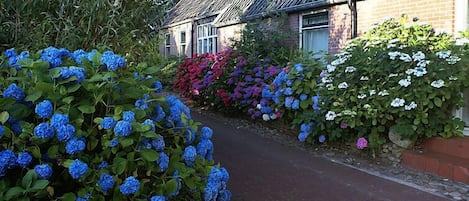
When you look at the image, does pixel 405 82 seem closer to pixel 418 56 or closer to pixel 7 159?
pixel 418 56

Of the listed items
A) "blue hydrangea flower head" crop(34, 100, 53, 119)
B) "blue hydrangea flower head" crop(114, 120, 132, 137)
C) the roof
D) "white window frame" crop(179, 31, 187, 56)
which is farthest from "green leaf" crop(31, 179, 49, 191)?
"white window frame" crop(179, 31, 187, 56)

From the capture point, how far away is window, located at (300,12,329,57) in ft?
35.1

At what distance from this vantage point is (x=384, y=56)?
6.71 meters

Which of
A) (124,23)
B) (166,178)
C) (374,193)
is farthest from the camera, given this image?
(374,193)

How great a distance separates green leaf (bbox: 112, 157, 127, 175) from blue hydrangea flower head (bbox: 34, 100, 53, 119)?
0.53 meters

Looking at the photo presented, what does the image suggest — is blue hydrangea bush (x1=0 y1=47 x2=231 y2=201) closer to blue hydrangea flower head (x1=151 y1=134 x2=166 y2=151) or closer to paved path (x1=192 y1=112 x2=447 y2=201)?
blue hydrangea flower head (x1=151 y1=134 x2=166 y2=151)

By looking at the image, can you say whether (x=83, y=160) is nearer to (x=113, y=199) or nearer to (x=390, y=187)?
(x=113, y=199)

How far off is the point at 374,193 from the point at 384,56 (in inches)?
96.5

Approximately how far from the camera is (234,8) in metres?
15.8

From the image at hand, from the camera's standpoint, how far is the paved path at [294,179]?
4988mm

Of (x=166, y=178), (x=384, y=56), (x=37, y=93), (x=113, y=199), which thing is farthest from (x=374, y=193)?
(x=37, y=93)

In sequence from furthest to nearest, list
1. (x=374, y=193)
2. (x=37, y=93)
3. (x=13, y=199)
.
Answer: (x=374, y=193) < (x=37, y=93) < (x=13, y=199)

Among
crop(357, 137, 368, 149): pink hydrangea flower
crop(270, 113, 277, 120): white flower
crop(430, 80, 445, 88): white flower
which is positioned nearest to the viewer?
crop(430, 80, 445, 88): white flower

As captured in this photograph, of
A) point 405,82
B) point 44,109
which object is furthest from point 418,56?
point 44,109
